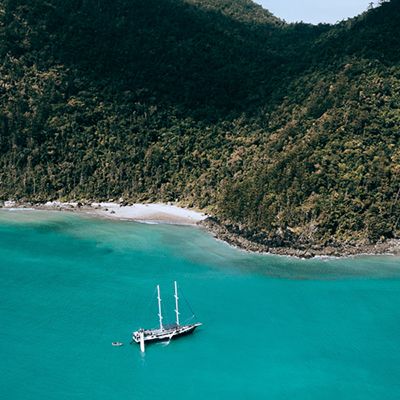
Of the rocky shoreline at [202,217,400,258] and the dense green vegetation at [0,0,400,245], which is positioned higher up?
the dense green vegetation at [0,0,400,245]

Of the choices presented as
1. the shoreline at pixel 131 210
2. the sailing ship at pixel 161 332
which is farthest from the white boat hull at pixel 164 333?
the shoreline at pixel 131 210

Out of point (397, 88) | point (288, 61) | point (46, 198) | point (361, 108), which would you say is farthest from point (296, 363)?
point (288, 61)

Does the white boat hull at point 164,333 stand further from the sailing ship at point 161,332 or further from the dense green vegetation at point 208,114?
the dense green vegetation at point 208,114

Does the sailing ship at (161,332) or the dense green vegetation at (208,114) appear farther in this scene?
the dense green vegetation at (208,114)

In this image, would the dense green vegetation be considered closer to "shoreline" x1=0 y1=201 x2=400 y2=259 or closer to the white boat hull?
"shoreline" x1=0 y1=201 x2=400 y2=259

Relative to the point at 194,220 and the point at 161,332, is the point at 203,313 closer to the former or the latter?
the point at 161,332

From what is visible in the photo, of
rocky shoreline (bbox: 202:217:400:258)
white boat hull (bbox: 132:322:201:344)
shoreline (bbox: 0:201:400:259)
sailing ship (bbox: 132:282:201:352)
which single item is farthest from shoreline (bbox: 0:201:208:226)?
white boat hull (bbox: 132:322:201:344)

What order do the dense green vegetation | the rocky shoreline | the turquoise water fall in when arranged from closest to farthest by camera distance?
the turquoise water < the rocky shoreline < the dense green vegetation
